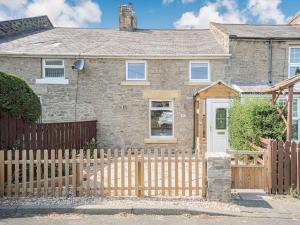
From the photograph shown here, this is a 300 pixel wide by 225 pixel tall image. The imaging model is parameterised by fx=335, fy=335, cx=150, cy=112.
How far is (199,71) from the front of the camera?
1616cm

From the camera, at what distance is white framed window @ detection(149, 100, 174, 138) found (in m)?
16.2

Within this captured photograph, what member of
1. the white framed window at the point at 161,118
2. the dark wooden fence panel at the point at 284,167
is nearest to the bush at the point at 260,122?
the dark wooden fence panel at the point at 284,167

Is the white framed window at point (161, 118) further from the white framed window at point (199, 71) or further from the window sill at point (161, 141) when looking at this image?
the white framed window at point (199, 71)

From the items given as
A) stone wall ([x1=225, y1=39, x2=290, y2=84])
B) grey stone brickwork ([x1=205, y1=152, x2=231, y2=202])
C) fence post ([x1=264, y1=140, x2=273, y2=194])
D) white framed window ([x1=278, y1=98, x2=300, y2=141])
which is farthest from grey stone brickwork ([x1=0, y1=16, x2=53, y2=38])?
fence post ([x1=264, y1=140, x2=273, y2=194])

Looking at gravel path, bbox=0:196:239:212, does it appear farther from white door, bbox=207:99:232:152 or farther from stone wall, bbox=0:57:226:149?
stone wall, bbox=0:57:226:149

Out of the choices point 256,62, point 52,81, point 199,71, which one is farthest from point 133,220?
point 256,62

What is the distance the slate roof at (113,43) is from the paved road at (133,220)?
34.8 ft

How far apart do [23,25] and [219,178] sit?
55.1 ft

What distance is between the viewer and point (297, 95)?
13898 mm

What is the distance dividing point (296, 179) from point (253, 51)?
959cm

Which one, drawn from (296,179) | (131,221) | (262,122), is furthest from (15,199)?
(262,122)

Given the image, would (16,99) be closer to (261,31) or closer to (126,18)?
(126,18)

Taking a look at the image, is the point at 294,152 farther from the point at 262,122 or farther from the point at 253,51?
the point at 253,51

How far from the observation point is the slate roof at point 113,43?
52.7 ft
